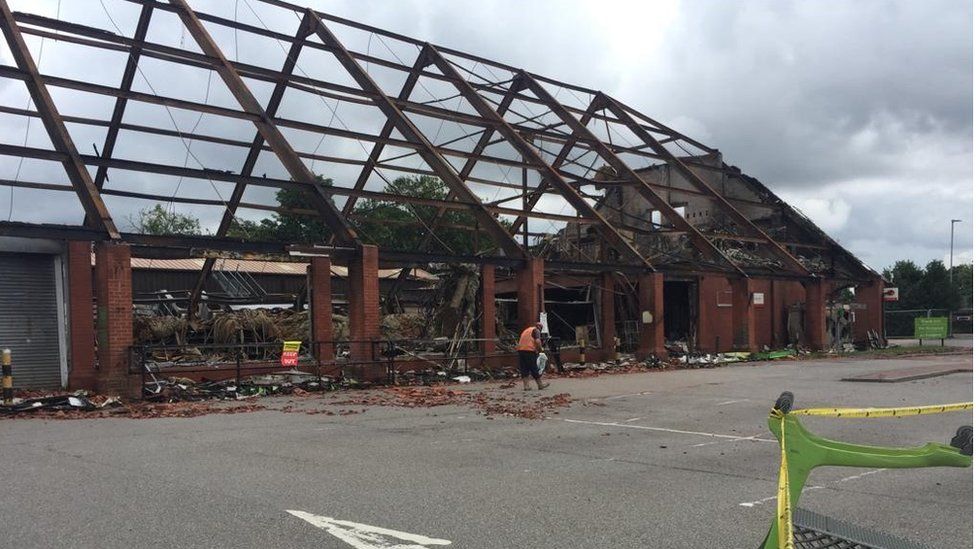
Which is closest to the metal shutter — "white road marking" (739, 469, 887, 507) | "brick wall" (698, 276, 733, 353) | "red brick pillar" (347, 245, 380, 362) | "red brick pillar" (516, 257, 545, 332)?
"red brick pillar" (347, 245, 380, 362)

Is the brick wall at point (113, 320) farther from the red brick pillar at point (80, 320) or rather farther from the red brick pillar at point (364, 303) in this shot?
the red brick pillar at point (364, 303)

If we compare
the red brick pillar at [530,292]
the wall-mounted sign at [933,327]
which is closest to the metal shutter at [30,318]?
the red brick pillar at [530,292]

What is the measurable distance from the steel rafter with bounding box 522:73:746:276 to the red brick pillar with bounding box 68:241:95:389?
17.9 meters

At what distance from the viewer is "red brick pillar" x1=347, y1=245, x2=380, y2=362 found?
18.6 metres

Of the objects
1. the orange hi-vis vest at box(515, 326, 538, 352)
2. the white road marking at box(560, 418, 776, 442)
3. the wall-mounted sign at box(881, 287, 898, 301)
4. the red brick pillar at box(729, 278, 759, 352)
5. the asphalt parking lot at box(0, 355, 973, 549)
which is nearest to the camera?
the asphalt parking lot at box(0, 355, 973, 549)

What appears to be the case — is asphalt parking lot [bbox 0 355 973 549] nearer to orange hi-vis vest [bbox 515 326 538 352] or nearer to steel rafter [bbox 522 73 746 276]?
orange hi-vis vest [bbox 515 326 538 352]

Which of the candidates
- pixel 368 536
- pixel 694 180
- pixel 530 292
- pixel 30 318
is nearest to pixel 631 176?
pixel 694 180

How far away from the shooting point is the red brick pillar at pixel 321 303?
18.5 meters

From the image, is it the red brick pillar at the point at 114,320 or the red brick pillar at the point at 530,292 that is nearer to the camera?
the red brick pillar at the point at 114,320

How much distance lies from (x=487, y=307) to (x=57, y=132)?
441 inches

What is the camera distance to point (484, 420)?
1184 centimetres

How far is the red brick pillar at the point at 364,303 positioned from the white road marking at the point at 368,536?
42.1 ft

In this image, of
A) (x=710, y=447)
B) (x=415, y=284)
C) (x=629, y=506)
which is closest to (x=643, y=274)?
(x=415, y=284)

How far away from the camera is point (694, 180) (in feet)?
99.0
